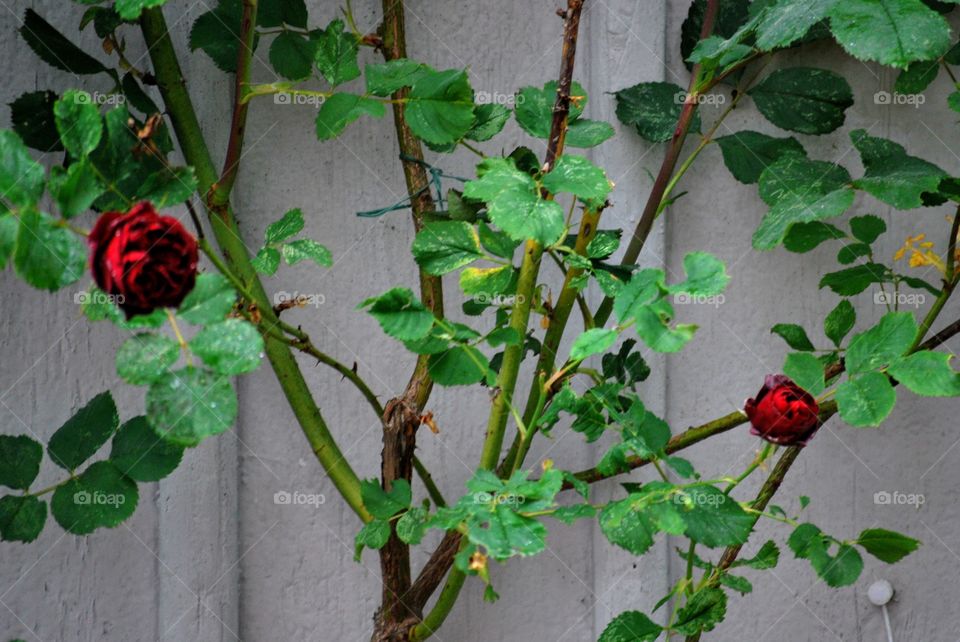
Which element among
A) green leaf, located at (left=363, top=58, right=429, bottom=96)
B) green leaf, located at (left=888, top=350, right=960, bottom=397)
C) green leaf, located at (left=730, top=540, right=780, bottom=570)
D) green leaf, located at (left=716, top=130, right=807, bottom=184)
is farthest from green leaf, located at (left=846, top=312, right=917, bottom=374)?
green leaf, located at (left=363, top=58, right=429, bottom=96)

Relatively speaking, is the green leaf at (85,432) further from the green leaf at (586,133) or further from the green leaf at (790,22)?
the green leaf at (790,22)

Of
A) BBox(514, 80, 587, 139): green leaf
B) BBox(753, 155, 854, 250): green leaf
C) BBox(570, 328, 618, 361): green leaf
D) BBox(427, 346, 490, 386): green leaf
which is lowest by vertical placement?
BBox(427, 346, 490, 386): green leaf

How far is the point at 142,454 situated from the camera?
119 cm

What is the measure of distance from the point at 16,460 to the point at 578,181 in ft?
2.38

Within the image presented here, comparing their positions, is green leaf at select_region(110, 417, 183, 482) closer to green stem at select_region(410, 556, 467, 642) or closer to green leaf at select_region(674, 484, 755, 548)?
green stem at select_region(410, 556, 467, 642)

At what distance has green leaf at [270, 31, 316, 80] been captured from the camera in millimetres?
1349

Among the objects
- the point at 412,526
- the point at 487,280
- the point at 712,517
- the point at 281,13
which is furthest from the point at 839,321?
the point at 281,13

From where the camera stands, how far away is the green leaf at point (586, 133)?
124 cm

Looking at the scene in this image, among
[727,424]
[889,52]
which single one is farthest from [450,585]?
[889,52]

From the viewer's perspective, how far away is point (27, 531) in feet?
3.88

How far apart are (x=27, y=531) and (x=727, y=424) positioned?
0.86 meters

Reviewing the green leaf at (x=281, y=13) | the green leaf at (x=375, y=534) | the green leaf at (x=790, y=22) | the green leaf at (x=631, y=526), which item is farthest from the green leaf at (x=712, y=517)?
the green leaf at (x=281, y=13)

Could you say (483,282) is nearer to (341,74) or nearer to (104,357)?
(341,74)

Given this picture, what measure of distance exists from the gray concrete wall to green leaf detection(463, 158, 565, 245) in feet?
1.48
